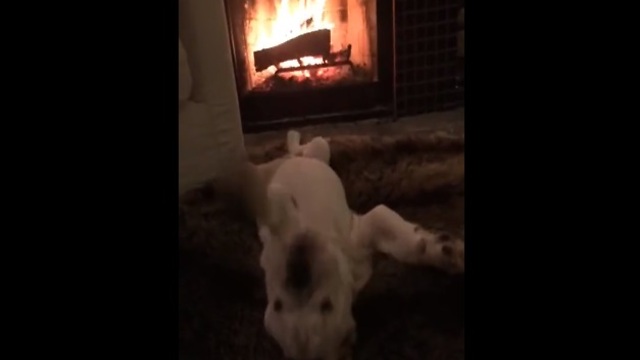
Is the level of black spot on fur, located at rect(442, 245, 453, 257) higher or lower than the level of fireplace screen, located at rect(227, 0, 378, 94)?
lower

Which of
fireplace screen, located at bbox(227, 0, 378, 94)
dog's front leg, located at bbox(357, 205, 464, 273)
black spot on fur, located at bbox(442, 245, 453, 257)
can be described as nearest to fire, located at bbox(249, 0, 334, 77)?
fireplace screen, located at bbox(227, 0, 378, 94)

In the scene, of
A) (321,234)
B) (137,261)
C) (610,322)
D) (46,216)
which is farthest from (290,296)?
(610,322)

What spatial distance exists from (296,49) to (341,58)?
8cm

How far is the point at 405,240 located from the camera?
71.8 inches

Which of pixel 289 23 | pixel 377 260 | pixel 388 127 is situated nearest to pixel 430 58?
pixel 388 127

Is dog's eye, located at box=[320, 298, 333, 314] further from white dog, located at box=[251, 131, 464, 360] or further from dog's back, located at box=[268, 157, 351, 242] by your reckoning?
dog's back, located at box=[268, 157, 351, 242]

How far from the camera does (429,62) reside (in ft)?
6.04

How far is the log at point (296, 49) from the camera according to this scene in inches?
70.6

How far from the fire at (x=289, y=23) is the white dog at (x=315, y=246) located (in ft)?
0.55

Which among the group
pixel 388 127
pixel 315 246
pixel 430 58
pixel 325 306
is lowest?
pixel 325 306

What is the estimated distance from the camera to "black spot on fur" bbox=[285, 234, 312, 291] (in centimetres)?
179

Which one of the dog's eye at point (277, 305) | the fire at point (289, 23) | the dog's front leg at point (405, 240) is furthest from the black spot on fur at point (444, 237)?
the fire at point (289, 23)

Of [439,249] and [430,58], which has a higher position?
[430,58]

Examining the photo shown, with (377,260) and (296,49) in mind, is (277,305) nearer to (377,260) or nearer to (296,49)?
(377,260)
